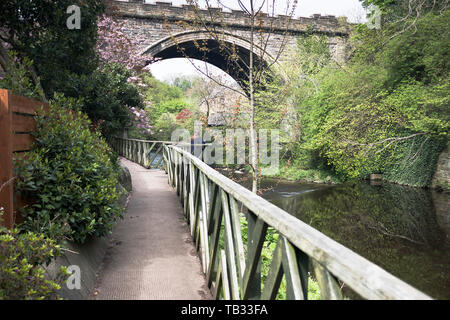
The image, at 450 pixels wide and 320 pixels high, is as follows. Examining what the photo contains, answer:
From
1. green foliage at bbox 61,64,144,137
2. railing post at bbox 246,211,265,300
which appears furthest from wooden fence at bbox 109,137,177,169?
railing post at bbox 246,211,265,300

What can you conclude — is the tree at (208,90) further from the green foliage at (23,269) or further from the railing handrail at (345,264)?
the railing handrail at (345,264)

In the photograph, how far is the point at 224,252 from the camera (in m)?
2.30

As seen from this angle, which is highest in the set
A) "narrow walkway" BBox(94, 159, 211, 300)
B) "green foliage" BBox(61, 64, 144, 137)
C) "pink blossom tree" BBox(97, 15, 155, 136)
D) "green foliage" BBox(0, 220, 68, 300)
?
"pink blossom tree" BBox(97, 15, 155, 136)

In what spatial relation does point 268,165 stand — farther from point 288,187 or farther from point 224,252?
point 224,252

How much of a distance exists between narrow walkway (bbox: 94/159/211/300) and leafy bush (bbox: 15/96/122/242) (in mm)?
380

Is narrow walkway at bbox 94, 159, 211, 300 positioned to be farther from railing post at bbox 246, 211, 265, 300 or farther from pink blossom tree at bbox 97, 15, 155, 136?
pink blossom tree at bbox 97, 15, 155, 136

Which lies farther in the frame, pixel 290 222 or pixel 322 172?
pixel 322 172

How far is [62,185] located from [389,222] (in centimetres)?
856

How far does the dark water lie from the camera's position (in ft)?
20.6

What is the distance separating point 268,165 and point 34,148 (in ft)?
53.2

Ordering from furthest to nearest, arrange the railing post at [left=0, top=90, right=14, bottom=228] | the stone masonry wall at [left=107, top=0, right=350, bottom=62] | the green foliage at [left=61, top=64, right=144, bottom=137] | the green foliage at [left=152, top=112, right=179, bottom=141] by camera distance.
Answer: the green foliage at [left=152, top=112, right=179, bottom=141], the stone masonry wall at [left=107, top=0, right=350, bottom=62], the green foliage at [left=61, top=64, right=144, bottom=137], the railing post at [left=0, top=90, right=14, bottom=228]

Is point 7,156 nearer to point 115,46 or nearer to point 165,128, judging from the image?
point 115,46

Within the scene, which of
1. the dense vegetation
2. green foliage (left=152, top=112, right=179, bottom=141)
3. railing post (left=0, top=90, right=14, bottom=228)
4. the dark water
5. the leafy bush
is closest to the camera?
railing post (left=0, top=90, right=14, bottom=228)
